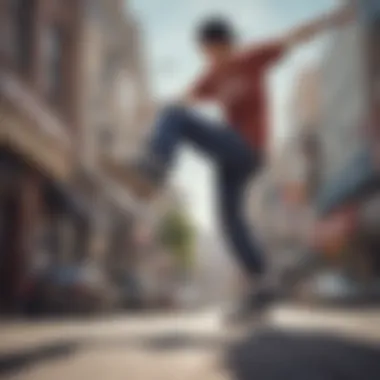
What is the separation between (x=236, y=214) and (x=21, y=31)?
13.1 feet

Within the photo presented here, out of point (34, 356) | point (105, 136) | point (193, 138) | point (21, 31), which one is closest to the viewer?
point (34, 356)

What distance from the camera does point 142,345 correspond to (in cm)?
227

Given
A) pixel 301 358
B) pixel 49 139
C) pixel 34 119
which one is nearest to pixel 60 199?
pixel 49 139

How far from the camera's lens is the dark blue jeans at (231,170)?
118 inches

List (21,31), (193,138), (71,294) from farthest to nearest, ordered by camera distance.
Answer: (21,31) < (71,294) < (193,138)

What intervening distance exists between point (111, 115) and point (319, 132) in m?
4.52

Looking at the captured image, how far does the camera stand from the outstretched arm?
3.17 m

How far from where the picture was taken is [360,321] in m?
3.16

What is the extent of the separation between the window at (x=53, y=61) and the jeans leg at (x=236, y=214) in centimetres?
387

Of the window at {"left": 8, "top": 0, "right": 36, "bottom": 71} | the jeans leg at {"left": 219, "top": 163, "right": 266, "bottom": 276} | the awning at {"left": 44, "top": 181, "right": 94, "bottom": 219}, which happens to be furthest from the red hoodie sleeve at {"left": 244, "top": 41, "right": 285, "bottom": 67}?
the awning at {"left": 44, "top": 181, "right": 94, "bottom": 219}

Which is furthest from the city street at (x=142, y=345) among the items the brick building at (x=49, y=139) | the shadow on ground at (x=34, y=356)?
the brick building at (x=49, y=139)

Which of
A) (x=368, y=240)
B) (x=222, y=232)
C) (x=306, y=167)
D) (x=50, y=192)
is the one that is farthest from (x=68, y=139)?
(x=368, y=240)

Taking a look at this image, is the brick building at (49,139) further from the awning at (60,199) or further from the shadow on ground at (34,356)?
the shadow on ground at (34,356)

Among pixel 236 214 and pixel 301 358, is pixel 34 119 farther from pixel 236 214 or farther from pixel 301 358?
pixel 301 358
